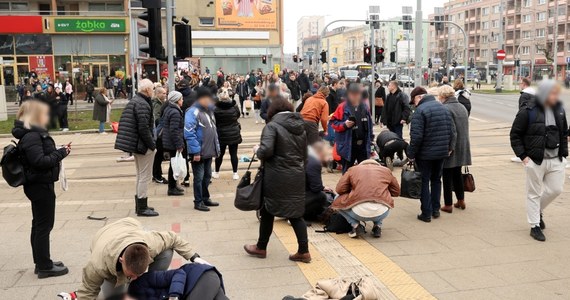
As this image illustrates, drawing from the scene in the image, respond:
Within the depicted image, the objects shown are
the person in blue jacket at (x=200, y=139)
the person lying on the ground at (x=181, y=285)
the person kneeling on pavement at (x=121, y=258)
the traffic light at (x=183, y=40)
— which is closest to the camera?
the person kneeling on pavement at (x=121, y=258)

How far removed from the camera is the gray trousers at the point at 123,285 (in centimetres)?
366

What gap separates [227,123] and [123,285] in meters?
6.17

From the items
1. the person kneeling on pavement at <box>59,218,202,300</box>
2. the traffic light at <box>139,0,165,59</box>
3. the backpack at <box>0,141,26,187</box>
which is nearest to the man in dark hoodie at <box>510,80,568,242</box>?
the person kneeling on pavement at <box>59,218,202,300</box>

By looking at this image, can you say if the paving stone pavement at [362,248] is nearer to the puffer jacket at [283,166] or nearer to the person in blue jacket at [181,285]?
the puffer jacket at [283,166]

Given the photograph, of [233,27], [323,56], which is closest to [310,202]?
[323,56]

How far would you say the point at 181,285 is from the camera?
142 inches

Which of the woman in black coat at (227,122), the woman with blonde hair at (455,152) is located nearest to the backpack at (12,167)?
the woman in black coat at (227,122)

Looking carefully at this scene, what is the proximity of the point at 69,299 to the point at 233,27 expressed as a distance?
63.1m

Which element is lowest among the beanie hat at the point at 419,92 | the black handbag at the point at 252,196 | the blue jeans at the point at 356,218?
the blue jeans at the point at 356,218

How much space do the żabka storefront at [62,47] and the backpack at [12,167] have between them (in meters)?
34.2

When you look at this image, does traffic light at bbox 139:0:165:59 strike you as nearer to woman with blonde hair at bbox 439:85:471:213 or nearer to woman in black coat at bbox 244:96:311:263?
woman in black coat at bbox 244:96:311:263

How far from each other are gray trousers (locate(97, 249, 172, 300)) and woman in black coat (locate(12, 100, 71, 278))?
182 cm

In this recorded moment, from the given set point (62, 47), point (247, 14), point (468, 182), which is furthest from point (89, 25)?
point (468, 182)

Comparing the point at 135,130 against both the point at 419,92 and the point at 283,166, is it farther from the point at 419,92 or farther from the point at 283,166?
the point at 419,92
